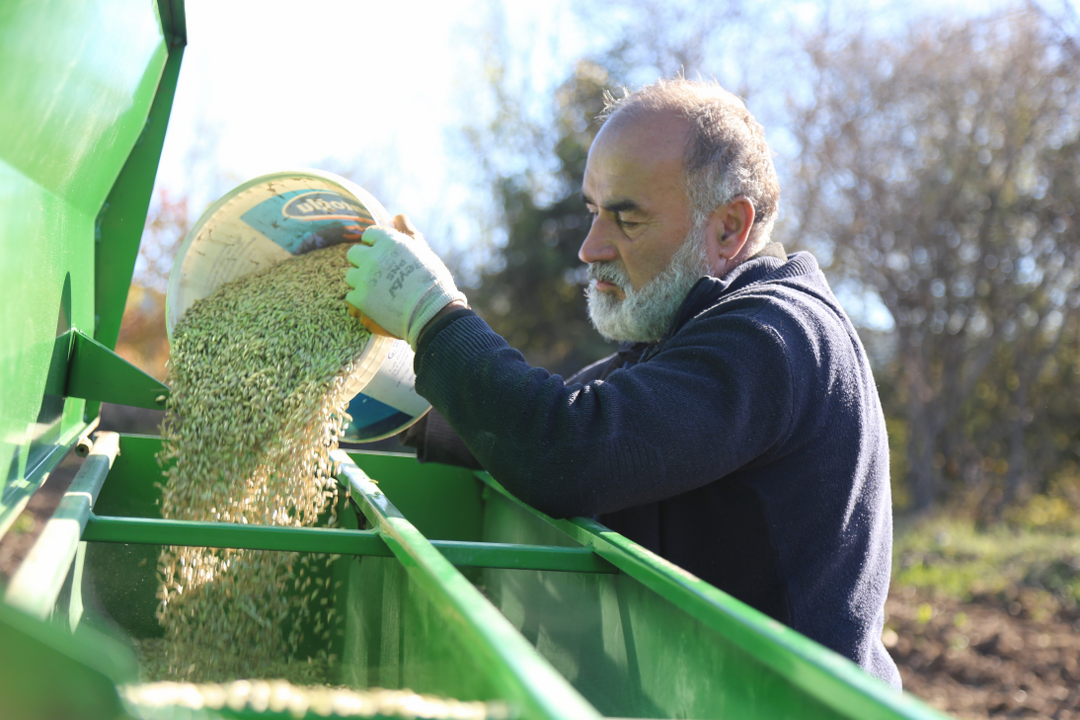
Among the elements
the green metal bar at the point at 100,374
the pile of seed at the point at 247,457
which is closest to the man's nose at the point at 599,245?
the pile of seed at the point at 247,457

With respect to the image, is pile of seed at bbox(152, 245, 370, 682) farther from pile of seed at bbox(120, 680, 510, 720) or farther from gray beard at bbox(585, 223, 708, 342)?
Answer: pile of seed at bbox(120, 680, 510, 720)

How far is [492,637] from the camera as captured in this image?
0.92 metres

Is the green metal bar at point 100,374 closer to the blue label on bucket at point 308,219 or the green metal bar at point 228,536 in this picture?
the blue label on bucket at point 308,219

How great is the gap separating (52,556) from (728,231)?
1746 millimetres

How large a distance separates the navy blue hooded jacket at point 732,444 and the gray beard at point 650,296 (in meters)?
0.29

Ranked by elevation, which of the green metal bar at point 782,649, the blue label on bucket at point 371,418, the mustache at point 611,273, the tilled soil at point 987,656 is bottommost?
the tilled soil at point 987,656

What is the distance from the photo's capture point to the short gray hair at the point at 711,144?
88.0 inches

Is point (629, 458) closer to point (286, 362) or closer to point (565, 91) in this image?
point (286, 362)

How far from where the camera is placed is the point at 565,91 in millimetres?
11328

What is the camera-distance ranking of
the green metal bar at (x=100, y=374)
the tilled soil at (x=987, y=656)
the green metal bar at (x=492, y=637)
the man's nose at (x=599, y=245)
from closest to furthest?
the green metal bar at (x=492, y=637)
the green metal bar at (x=100, y=374)
the man's nose at (x=599, y=245)
the tilled soil at (x=987, y=656)

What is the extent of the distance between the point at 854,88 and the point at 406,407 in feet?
26.8

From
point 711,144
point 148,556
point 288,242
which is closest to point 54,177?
point 288,242

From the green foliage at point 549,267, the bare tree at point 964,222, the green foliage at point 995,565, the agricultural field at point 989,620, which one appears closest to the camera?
the agricultural field at point 989,620

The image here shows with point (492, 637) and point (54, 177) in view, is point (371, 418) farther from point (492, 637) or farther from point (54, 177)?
point (492, 637)
